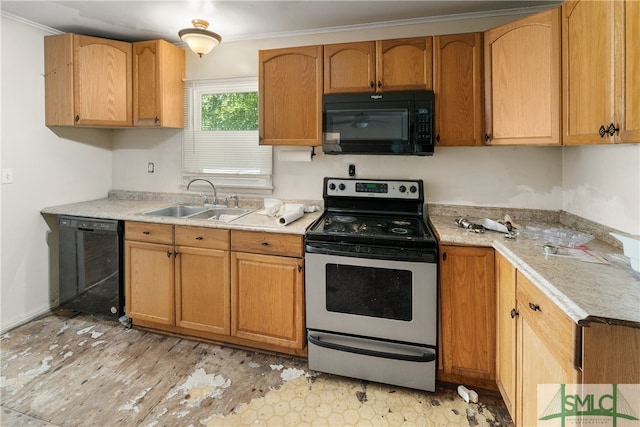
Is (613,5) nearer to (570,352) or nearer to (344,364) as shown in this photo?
(570,352)

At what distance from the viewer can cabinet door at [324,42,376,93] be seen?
2.28 m

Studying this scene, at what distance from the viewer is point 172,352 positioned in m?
2.33

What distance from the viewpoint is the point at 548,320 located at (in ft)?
3.97

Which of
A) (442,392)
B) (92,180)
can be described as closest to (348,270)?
(442,392)

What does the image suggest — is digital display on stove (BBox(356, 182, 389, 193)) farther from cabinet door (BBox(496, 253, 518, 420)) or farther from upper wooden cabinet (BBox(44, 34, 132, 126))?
upper wooden cabinet (BBox(44, 34, 132, 126))

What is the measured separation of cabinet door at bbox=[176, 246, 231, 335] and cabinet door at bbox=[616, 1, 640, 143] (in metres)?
2.16

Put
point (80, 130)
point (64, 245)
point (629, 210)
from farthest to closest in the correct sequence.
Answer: point (80, 130) < point (64, 245) < point (629, 210)

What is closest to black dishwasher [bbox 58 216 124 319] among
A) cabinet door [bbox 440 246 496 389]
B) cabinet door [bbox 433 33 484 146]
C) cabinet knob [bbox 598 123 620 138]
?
cabinet door [bbox 440 246 496 389]

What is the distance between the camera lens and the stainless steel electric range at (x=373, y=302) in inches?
73.9

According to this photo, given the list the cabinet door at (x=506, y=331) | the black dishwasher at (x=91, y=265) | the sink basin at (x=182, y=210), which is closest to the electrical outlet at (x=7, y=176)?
the black dishwasher at (x=91, y=265)

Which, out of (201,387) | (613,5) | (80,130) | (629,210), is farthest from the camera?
(80,130)

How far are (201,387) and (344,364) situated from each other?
2.83 feet

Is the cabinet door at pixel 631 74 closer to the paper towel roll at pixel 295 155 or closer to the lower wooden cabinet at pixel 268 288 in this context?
the lower wooden cabinet at pixel 268 288

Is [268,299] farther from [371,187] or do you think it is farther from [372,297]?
[371,187]
